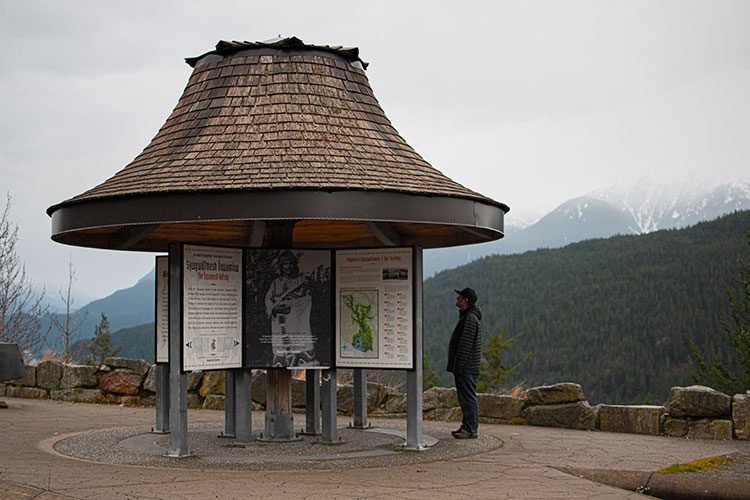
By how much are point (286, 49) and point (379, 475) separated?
5098 millimetres

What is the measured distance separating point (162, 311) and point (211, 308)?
193 cm

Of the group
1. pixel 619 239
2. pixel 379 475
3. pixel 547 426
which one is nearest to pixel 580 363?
pixel 619 239

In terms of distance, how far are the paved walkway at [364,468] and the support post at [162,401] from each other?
12.4 inches

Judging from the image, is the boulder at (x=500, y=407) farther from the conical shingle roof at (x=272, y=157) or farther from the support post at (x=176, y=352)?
the support post at (x=176, y=352)

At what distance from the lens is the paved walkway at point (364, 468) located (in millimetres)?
7340

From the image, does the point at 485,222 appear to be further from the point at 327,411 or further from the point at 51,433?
the point at 51,433

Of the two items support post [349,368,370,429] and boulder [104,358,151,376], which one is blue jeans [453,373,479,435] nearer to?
support post [349,368,370,429]

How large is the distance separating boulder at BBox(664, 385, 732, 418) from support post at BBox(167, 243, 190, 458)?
6.32 m

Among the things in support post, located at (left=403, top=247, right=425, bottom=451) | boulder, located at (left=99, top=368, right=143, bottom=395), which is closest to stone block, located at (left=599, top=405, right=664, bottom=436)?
support post, located at (left=403, top=247, right=425, bottom=451)

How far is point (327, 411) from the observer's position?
10.3m

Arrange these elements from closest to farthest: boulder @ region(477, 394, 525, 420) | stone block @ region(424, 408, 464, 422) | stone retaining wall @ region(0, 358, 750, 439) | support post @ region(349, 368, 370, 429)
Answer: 1. stone retaining wall @ region(0, 358, 750, 439)
2. support post @ region(349, 368, 370, 429)
3. boulder @ region(477, 394, 525, 420)
4. stone block @ region(424, 408, 464, 422)

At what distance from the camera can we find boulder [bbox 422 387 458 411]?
543 inches

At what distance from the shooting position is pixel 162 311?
37.6 feet

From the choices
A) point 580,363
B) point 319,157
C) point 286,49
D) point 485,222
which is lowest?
point 580,363
